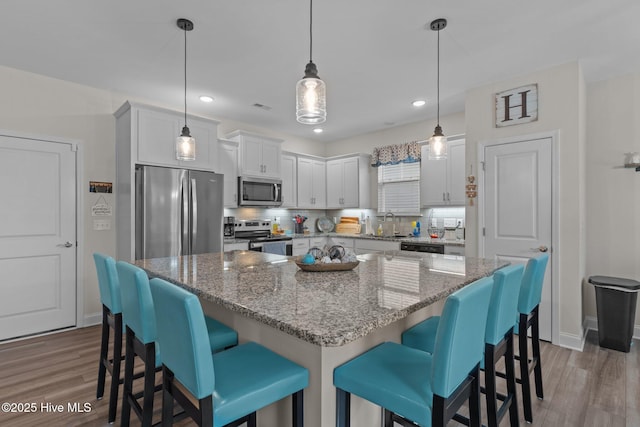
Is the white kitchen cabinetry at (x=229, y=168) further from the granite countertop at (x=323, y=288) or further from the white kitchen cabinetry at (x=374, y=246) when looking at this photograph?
the granite countertop at (x=323, y=288)

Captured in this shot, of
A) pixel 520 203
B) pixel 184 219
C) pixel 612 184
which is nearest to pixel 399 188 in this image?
pixel 520 203

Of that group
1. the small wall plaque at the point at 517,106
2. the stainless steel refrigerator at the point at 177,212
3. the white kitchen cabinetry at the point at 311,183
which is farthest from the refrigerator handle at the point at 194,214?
the small wall plaque at the point at 517,106

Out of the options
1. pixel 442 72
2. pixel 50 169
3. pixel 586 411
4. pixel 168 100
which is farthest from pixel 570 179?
pixel 50 169

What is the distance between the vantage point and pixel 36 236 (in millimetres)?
3430

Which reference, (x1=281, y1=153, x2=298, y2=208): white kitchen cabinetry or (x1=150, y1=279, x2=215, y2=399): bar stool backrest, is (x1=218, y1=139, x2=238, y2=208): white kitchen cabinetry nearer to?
(x1=281, y1=153, x2=298, y2=208): white kitchen cabinetry

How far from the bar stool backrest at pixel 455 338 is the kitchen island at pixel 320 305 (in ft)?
0.57

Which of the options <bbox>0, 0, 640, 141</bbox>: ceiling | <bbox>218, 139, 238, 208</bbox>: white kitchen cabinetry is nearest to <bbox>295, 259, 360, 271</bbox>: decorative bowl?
<bbox>0, 0, 640, 141</bbox>: ceiling

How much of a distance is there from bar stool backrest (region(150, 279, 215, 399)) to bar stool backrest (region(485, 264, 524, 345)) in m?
1.16

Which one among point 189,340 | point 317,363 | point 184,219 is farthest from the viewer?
point 184,219

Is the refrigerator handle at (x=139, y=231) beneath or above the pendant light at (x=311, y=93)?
beneath

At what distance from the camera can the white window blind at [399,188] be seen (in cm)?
520

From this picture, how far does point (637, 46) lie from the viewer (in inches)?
110

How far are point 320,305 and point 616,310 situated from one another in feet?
10.7

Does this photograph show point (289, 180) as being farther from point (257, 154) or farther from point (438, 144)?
point (438, 144)
